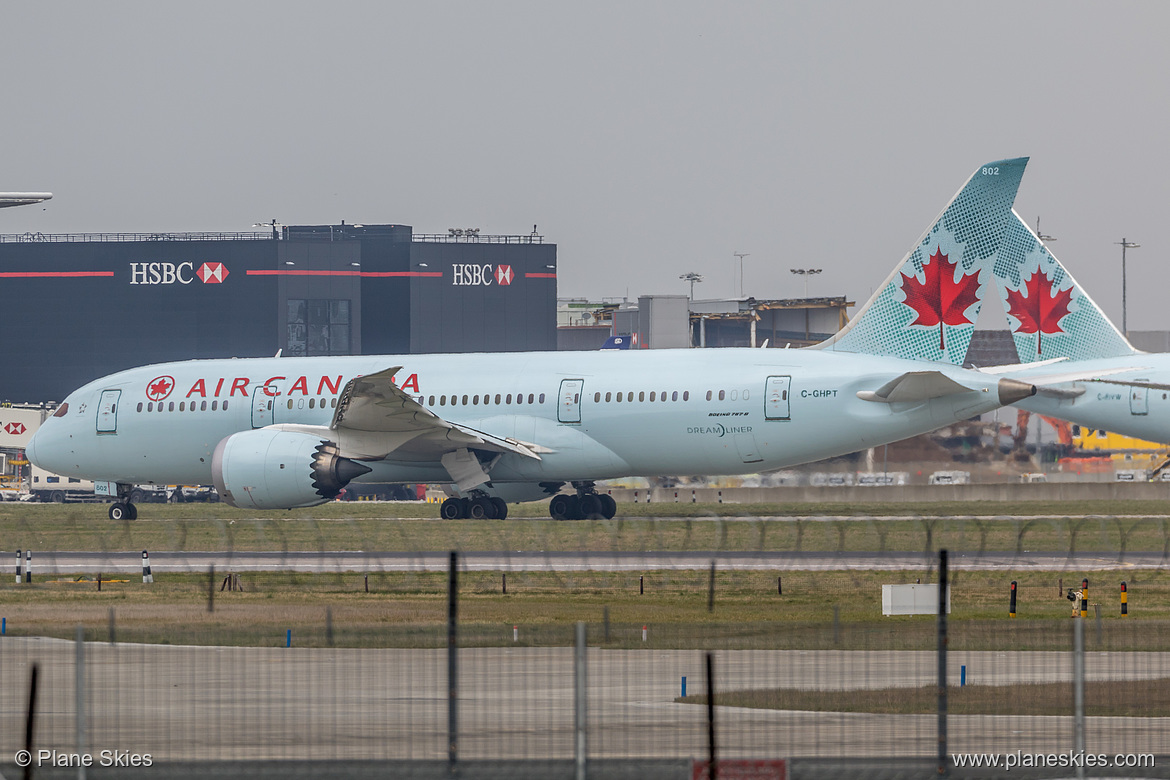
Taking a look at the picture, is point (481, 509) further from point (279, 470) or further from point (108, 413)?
point (108, 413)

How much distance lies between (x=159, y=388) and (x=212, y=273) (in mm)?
75455

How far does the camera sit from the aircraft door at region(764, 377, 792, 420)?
4138 centimetres

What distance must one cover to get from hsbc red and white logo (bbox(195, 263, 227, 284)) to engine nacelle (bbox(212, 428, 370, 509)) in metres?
81.7

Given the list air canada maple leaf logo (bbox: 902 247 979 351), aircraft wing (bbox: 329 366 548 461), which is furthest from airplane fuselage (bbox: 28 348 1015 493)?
air canada maple leaf logo (bbox: 902 247 979 351)

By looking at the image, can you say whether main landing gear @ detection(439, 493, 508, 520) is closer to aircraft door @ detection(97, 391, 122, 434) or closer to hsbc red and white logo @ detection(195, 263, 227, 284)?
aircraft door @ detection(97, 391, 122, 434)

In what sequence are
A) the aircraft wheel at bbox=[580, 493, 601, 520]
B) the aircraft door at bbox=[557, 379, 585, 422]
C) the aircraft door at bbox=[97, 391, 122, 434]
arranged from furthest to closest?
the aircraft door at bbox=[97, 391, 122, 434] < the aircraft wheel at bbox=[580, 493, 601, 520] < the aircraft door at bbox=[557, 379, 585, 422]

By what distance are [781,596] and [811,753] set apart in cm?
1403

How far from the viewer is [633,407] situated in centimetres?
4309

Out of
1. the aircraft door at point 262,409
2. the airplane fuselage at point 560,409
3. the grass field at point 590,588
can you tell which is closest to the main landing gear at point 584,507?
the grass field at point 590,588

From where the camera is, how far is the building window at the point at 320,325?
12169 centimetres

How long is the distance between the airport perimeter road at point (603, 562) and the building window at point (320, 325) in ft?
285

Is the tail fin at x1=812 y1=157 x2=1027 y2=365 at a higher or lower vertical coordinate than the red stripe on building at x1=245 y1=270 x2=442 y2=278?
lower

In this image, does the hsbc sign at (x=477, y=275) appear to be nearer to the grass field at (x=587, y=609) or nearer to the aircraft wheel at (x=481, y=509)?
the aircraft wheel at (x=481, y=509)

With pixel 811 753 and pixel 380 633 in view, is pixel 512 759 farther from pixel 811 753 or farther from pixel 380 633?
pixel 380 633
